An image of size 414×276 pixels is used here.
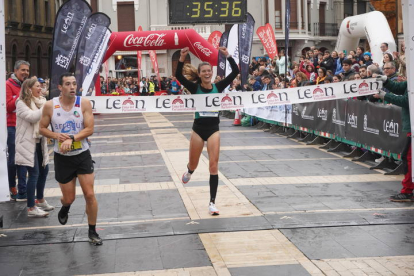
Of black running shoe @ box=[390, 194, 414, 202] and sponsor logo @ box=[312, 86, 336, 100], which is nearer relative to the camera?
black running shoe @ box=[390, 194, 414, 202]

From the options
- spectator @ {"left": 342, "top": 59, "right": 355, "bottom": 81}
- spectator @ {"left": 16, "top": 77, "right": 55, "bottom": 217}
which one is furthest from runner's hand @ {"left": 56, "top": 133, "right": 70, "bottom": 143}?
spectator @ {"left": 342, "top": 59, "right": 355, "bottom": 81}

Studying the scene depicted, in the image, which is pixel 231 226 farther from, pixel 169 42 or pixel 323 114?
pixel 169 42

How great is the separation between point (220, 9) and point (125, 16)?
44.5 m

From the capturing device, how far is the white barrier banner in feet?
29.9

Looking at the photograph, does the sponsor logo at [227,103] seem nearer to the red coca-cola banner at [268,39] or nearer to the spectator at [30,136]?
the spectator at [30,136]

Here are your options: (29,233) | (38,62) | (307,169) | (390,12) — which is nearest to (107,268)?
(29,233)

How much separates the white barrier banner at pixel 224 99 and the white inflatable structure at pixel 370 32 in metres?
12.6

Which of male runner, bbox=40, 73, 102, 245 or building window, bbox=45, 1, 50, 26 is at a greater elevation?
building window, bbox=45, 1, 50, 26

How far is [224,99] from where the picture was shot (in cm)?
939

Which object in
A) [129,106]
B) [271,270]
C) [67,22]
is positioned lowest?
[271,270]

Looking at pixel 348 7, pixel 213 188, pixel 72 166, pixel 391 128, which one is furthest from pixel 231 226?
pixel 348 7


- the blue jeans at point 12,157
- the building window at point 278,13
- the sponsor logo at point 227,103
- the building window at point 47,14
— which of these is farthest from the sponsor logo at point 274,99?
the building window at point 47,14

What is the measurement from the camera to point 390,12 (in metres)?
43.9

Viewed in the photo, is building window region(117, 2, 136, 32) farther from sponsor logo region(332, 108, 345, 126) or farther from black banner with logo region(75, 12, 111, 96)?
sponsor logo region(332, 108, 345, 126)
